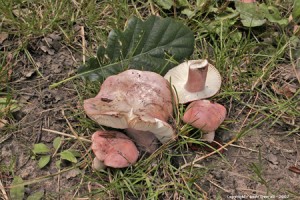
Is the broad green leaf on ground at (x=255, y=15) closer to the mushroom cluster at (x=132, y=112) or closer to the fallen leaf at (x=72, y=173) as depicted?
the mushroom cluster at (x=132, y=112)

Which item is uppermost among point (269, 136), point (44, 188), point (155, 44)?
point (155, 44)

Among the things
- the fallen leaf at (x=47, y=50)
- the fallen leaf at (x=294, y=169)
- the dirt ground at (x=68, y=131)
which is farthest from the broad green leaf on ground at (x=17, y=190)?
the fallen leaf at (x=294, y=169)

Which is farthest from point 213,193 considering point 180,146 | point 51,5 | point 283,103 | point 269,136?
point 51,5

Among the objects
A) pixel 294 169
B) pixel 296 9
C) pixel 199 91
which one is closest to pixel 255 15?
pixel 296 9

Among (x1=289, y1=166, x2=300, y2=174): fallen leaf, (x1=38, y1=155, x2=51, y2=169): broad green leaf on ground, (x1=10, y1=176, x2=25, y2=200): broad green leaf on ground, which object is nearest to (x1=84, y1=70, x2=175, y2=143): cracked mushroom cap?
(x1=38, y1=155, x2=51, y2=169): broad green leaf on ground

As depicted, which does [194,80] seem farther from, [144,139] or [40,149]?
[40,149]

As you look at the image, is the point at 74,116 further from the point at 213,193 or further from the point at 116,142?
the point at 213,193
